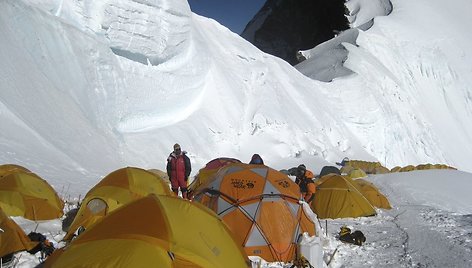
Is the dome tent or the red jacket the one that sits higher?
the dome tent

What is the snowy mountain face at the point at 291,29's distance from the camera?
59375 millimetres

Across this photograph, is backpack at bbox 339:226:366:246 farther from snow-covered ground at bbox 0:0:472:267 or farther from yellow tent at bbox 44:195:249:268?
yellow tent at bbox 44:195:249:268

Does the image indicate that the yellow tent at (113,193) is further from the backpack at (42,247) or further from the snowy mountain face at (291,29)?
the snowy mountain face at (291,29)

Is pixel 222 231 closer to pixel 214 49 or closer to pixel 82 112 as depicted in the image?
pixel 82 112

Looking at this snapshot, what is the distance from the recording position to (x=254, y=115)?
75.5 feet

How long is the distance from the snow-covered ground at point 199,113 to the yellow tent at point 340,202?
1.23ft

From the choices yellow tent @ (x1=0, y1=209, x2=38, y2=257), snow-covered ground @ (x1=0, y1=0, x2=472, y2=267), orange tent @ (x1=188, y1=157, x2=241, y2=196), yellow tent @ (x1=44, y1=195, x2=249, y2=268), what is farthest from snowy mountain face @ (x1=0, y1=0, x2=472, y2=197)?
yellow tent @ (x1=44, y1=195, x2=249, y2=268)

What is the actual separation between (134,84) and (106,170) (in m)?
5.20

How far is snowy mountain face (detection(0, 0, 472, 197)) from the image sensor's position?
48.4ft

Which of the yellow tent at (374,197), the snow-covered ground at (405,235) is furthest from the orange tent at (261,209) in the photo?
the yellow tent at (374,197)

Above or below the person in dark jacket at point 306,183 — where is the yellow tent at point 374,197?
below

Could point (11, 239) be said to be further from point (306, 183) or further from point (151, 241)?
point (306, 183)

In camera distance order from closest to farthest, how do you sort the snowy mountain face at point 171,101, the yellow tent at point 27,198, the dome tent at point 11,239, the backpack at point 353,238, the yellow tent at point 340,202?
the dome tent at point 11,239, the backpack at point 353,238, the yellow tent at point 27,198, the yellow tent at point 340,202, the snowy mountain face at point 171,101

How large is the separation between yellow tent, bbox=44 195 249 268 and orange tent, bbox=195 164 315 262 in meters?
2.02
